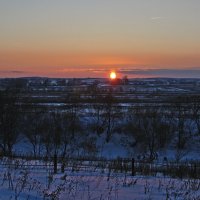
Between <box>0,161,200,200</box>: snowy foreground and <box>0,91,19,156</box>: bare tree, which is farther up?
<box>0,161,200,200</box>: snowy foreground

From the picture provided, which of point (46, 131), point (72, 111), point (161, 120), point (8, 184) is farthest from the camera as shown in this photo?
point (72, 111)

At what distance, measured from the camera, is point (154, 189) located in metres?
11.3

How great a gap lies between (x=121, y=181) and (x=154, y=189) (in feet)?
5.02

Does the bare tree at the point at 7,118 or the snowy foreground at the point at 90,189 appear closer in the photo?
the snowy foreground at the point at 90,189

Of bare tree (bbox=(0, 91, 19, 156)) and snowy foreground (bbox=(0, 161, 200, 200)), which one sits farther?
bare tree (bbox=(0, 91, 19, 156))

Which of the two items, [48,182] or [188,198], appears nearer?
[188,198]

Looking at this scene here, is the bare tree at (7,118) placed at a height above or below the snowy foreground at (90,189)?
below

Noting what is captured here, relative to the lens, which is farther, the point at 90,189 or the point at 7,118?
the point at 7,118

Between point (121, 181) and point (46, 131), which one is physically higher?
point (121, 181)

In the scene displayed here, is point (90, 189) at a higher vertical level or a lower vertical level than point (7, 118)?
higher

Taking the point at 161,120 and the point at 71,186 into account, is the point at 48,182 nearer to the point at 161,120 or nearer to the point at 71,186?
the point at 71,186

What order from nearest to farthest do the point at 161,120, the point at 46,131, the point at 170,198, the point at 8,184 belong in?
the point at 170,198 < the point at 8,184 < the point at 46,131 < the point at 161,120

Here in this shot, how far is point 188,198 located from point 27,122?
50.9m

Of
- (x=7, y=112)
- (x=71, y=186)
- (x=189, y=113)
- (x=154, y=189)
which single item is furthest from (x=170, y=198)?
(x=189, y=113)
